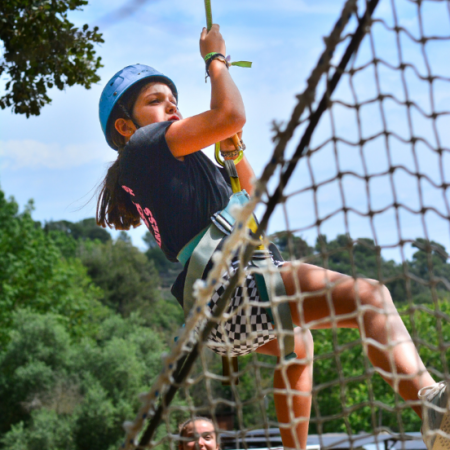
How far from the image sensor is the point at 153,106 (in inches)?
109

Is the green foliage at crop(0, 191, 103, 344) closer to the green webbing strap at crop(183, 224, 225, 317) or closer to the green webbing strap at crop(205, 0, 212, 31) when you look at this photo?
the green webbing strap at crop(205, 0, 212, 31)

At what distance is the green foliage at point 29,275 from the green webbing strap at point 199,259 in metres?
22.9

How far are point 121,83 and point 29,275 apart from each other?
24.0m

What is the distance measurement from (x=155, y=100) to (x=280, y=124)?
4.01 ft

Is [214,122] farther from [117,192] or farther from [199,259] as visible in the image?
[117,192]

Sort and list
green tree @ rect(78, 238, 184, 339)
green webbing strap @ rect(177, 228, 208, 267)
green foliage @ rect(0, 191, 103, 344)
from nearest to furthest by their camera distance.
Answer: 1. green webbing strap @ rect(177, 228, 208, 267)
2. green foliage @ rect(0, 191, 103, 344)
3. green tree @ rect(78, 238, 184, 339)

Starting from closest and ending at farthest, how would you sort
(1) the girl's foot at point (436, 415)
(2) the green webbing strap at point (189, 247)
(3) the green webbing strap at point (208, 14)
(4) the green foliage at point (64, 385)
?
(1) the girl's foot at point (436, 415)
(2) the green webbing strap at point (189, 247)
(3) the green webbing strap at point (208, 14)
(4) the green foliage at point (64, 385)

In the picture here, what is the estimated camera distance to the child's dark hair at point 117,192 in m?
2.79

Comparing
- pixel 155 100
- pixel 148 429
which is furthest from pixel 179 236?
pixel 148 429

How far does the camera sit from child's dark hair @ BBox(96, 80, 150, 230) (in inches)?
110

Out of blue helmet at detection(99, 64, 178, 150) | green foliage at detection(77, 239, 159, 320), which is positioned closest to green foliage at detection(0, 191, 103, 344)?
green foliage at detection(77, 239, 159, 320)

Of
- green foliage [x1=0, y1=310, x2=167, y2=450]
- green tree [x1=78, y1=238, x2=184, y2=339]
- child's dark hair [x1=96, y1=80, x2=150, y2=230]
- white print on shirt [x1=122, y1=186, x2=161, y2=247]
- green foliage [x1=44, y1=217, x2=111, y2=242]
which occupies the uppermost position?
green foliage [x1=44, y1=217, x2=111, y2=242]

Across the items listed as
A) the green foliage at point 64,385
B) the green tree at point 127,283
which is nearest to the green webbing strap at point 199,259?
the green foliage at point 64,385

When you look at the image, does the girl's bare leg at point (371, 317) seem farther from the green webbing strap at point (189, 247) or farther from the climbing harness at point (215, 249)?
the green webbing strap at point (189, 247)
